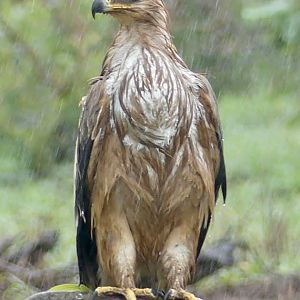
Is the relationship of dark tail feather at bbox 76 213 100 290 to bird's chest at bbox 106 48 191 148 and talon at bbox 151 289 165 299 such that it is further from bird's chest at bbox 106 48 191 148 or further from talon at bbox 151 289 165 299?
bird's chest at bbox 106 48 191 148

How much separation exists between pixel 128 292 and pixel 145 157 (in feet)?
2.39

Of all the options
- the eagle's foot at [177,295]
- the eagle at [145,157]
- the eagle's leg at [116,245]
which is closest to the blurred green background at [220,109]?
the eagle at [145,157]

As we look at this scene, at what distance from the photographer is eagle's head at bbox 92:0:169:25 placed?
4344 millimetres

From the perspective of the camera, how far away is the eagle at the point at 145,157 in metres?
4.29

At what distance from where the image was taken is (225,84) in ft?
23.2

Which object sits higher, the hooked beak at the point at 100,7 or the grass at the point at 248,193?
the hooked beak at the point at 100,7

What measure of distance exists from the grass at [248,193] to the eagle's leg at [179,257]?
4.03ft

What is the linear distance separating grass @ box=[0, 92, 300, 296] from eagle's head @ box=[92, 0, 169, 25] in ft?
5.78

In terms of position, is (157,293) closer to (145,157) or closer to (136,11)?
(145,157)

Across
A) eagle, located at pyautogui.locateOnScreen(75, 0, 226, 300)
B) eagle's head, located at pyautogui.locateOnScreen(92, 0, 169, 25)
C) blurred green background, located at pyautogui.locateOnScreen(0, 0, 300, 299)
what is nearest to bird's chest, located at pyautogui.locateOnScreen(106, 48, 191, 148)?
eagle, located at pyautogui.locateOnScreen(75, 0, 226, 300)

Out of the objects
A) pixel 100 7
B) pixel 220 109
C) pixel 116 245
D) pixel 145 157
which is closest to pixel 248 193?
pixel 220 109

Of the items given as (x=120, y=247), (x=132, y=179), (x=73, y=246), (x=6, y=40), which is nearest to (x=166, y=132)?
(x=132, y=179)

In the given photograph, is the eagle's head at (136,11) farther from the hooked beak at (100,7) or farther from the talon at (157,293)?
the talon at (157,293)

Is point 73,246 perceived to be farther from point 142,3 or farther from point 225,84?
point 142,3
